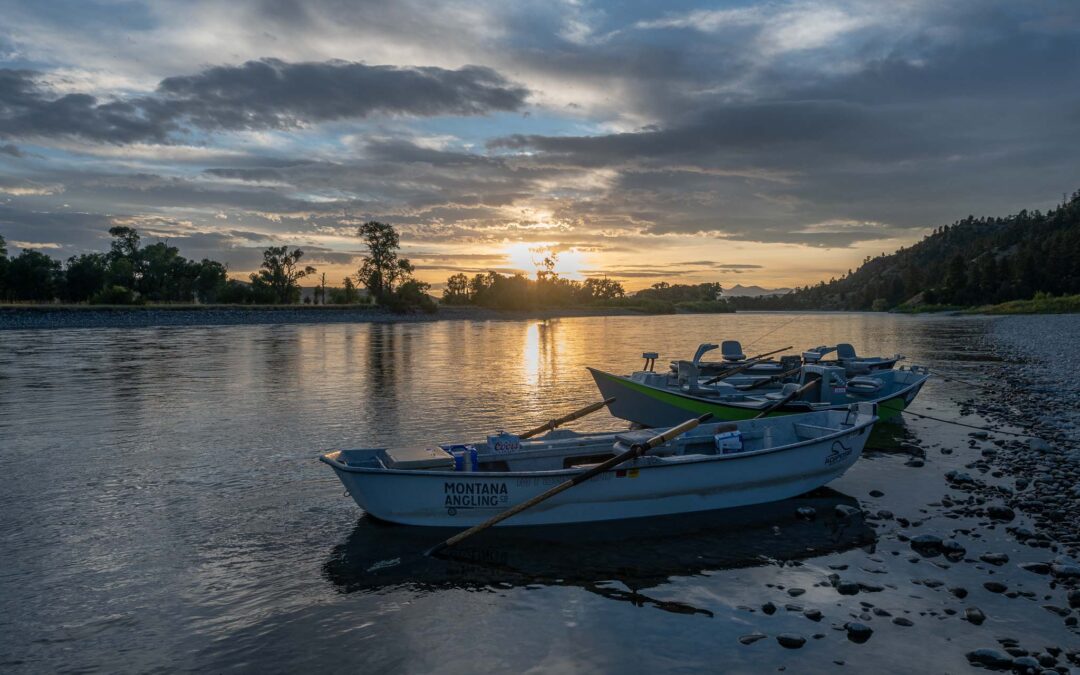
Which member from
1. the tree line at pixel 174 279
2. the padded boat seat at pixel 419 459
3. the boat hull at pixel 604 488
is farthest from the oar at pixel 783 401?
the tree line at pixel 174 279

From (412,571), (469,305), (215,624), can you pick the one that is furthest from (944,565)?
(469,305)

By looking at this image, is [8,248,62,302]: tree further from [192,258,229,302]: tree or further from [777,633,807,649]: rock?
[777,633,807,649]: rock

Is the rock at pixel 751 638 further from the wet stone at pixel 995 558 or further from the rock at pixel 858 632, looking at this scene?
the wet stone at pixel 995 558

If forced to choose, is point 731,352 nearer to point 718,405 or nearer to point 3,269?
point 718,405

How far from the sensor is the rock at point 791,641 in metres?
8.78

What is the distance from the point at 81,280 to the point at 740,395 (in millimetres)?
135049

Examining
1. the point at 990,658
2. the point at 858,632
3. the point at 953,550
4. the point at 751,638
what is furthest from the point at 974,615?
the point at 751,638

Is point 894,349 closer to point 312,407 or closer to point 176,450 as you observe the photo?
point 312,407

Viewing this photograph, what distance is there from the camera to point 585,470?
12906 millimetres

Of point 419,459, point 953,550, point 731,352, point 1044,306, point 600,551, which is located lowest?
point 600,551

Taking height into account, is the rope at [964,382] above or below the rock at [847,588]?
above

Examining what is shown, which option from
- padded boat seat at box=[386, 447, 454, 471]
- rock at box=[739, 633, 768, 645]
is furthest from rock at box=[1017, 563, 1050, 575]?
padded boat seat at box=[386, 447, 454, 471]

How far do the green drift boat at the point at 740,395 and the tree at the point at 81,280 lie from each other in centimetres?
12940

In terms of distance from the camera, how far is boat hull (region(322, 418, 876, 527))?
1272cm
